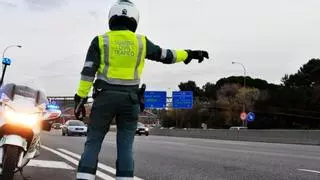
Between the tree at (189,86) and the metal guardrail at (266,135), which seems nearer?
the metal guardrail at (266,135)

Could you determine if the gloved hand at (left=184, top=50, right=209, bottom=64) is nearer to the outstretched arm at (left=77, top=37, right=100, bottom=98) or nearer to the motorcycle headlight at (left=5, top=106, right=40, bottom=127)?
the outstretched arm at (left=77, top=37, right=100, bottom=98)

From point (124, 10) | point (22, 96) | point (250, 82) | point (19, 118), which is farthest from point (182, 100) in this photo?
point (124, 10)

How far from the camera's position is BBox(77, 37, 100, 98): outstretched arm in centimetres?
577

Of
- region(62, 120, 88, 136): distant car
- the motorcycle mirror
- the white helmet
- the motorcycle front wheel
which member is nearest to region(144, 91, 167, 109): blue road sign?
region(62, 120, 88, 136): distant car

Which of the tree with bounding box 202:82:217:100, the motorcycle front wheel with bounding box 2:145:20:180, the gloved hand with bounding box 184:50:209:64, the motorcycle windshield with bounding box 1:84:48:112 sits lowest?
the motorcycle front wheel with bounding box 2:145:20:180

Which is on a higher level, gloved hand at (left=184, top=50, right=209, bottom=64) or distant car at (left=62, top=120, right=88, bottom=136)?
gloved hand at (left=184, top=50, right=209, bottom=64)

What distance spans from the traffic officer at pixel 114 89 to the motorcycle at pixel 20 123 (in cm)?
175

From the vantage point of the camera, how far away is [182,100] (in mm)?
63219

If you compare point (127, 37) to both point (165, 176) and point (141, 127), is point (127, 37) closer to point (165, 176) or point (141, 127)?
point (165, 176)

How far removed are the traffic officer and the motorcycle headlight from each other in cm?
183

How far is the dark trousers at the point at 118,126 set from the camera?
569cm

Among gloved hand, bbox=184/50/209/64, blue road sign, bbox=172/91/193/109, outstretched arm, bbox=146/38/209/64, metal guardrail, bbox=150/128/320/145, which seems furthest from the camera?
blue road sign, bbox=172/91/193/109

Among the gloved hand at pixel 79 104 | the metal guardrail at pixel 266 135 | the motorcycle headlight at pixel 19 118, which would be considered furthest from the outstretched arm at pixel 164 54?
the metal guardrail at pixel 266 135

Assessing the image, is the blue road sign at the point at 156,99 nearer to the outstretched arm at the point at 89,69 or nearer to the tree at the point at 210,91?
the outstretched arm at the point at 89,69
